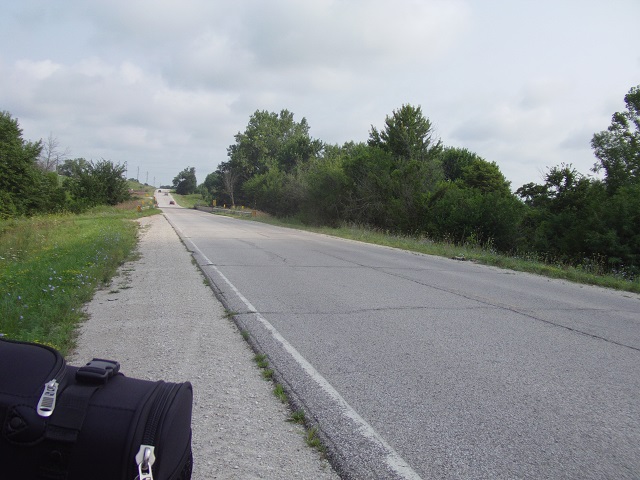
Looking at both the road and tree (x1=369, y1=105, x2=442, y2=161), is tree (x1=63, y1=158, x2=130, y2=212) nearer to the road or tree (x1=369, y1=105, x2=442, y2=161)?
tree (x1=369, y1=105, x2=442, y2=161)

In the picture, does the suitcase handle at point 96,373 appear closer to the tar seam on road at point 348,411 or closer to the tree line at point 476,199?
the tar seam on road at point 348,411

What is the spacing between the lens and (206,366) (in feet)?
15.3

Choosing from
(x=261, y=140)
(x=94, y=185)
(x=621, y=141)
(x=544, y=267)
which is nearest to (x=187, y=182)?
(x=261, y=140)

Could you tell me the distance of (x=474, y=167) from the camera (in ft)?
163

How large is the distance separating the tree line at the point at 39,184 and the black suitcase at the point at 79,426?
36.9 metres

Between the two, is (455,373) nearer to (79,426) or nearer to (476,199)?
(79,426)

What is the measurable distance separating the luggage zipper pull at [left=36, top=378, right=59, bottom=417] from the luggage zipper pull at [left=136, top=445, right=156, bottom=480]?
1.20ft

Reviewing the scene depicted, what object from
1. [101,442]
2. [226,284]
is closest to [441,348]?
[101,442]

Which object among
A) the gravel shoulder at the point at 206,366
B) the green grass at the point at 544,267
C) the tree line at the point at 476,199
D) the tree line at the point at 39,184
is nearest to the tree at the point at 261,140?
the tree line at the point at 476,199

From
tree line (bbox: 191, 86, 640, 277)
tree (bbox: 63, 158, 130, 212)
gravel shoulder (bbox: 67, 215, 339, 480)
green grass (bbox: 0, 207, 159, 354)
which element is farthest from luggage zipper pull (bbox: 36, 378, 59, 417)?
tree (bbox: 63, 158, 130, 212)

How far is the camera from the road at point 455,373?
10.3 ft

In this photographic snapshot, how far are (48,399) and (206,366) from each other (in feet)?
9.68

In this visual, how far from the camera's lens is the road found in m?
3.14

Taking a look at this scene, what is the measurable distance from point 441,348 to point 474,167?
156 feet
